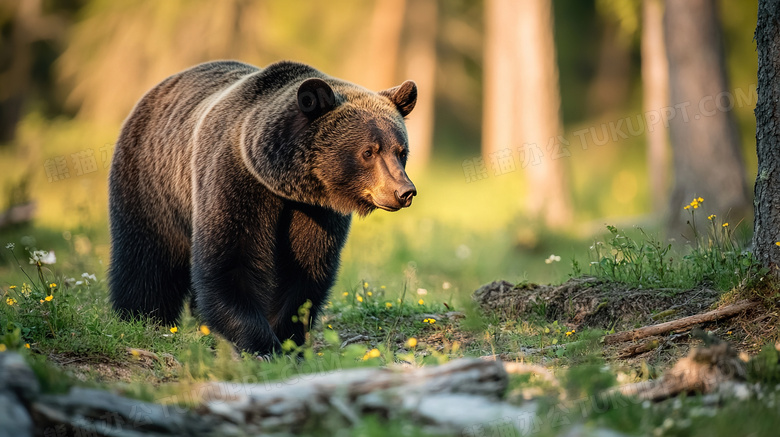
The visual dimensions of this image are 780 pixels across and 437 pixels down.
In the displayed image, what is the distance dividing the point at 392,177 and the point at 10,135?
64.3ft

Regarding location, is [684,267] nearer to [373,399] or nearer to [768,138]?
[768,138]

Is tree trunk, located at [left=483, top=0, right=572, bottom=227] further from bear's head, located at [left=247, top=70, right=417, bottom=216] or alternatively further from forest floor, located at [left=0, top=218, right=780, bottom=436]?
bear's head, located at [left=247, top=70, right=417, bottom=216]

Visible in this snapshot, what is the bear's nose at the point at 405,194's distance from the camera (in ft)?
16.2

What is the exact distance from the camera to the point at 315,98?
5.16 meters

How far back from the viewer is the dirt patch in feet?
17.8

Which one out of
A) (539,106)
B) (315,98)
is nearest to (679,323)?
(315,98)

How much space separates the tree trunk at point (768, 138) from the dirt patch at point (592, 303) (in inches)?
24.5

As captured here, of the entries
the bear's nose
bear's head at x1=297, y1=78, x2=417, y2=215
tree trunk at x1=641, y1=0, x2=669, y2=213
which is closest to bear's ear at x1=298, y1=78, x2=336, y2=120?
bear's head at x1=297, y1=78, x2=417, y2=215

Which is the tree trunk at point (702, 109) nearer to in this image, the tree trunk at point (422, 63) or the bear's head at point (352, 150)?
the bear's head at point (352, 150)

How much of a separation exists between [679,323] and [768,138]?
4.29ft

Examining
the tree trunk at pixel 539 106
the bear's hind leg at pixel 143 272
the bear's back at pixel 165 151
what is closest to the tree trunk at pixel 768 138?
the bear's back at pixel 165 151

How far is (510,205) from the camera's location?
53.4ft

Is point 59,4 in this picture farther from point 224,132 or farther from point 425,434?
point 425,434

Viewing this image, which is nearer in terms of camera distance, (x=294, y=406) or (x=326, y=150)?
(x=294, y=406)
